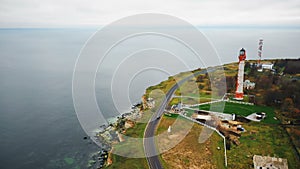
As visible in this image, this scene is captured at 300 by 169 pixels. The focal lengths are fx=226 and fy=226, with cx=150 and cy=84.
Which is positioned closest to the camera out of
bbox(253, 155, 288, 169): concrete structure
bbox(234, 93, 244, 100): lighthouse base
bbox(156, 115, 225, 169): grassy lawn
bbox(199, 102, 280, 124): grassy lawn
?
bbox(253, 155, 288, 169): concrete structure

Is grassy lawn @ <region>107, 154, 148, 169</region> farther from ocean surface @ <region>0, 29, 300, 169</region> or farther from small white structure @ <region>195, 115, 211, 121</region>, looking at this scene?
small white structure @ <region>195, 115, 211, 121</region>

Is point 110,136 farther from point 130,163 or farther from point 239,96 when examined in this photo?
point 239,96

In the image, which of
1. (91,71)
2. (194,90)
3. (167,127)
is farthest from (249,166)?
(91,71)

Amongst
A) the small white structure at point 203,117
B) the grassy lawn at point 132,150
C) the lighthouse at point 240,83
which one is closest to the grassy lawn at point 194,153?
the grassy lawn at point 132,150

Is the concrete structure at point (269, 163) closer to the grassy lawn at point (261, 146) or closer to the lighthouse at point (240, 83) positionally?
the grassy lawn at point (261, 146)

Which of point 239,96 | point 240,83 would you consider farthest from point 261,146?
point 240,83

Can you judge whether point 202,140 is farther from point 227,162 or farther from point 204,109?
point 204,109

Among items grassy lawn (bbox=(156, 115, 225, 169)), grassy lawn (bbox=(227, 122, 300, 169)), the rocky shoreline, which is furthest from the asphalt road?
grassy lawn (bbox=(227, 122, 300, 169))
